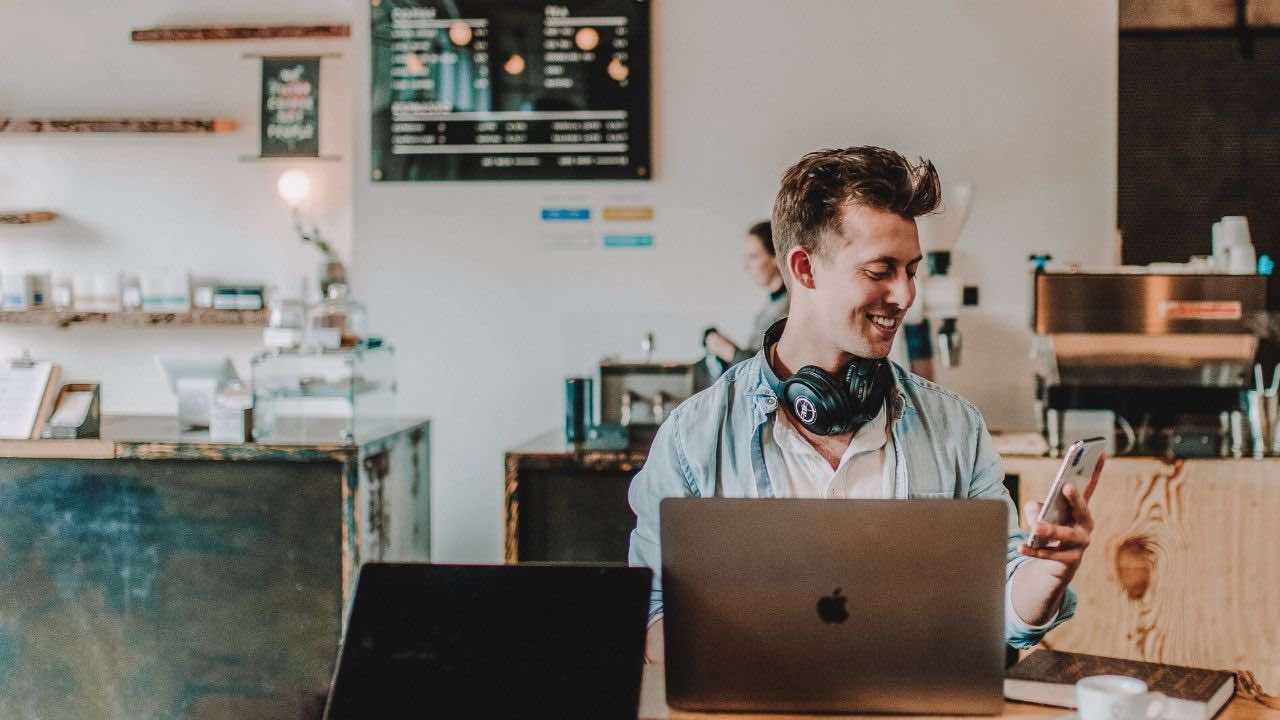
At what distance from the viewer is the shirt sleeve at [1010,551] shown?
1478 millimetres

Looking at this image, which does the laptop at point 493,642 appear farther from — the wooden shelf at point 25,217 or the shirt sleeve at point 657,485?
the wooden shelf at point 25,217

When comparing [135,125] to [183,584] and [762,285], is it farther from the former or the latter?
[762,285]

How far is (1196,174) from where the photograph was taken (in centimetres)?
390

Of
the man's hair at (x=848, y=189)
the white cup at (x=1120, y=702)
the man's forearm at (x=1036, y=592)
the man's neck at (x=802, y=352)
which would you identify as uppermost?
the man's hair at (x=848, y=189)

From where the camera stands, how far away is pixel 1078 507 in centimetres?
123

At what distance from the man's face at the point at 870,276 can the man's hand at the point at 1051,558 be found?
389 mm

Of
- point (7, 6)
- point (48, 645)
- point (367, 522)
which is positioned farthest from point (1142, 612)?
point (7, 6)

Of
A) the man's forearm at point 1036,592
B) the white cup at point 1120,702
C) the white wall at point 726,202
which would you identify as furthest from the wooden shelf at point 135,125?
the white cup at point 1120,702

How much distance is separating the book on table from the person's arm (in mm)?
558

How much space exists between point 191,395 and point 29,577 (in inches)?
25.4

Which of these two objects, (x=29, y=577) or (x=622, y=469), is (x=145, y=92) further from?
(x=622, y=469)

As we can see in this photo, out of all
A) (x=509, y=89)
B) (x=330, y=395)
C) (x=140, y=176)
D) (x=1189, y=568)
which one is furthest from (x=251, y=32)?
(x=1189, y=568)

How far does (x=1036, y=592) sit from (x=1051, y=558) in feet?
0.45

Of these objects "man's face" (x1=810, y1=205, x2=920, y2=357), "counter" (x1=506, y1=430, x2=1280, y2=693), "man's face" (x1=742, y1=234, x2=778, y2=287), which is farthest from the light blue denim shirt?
"man's face" (x1=742, y1=234, x2=778, y2=287)
